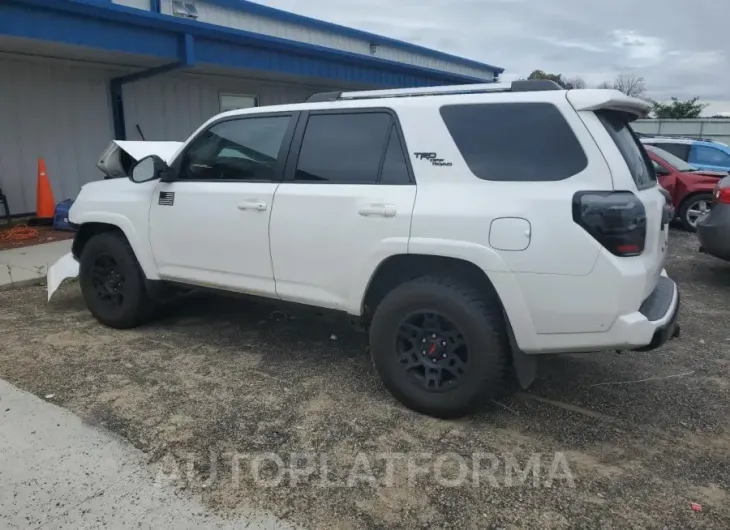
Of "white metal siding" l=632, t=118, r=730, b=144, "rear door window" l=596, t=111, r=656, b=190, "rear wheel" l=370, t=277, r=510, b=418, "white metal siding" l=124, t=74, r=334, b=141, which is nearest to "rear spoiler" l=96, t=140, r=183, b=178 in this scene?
"rear wheel" l=370, t=277, r=510, b=418

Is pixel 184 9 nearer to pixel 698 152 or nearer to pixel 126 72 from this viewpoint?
pixel 126 72

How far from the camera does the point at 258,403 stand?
12.0ft

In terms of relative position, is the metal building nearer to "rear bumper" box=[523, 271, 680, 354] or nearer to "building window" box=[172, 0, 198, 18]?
"building window" box=[172, 0, 198, 18]

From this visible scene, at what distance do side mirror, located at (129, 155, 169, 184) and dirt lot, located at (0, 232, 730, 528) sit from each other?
1311 mm

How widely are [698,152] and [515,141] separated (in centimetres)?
1063

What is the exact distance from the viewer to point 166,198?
448 centimetres

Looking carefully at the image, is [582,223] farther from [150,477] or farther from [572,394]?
[150,477]

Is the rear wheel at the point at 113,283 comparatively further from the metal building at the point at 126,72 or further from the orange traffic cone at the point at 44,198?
the orange traffic cone at the point at 44,198

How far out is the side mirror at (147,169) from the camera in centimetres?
446

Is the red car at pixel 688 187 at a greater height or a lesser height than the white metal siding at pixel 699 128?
lesser

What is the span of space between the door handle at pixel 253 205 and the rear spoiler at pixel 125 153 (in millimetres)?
2110

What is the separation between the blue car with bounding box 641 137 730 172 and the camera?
11.8 metres

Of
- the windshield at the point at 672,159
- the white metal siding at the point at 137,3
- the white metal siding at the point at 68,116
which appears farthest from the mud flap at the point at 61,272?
the windshield at the point at 672,159

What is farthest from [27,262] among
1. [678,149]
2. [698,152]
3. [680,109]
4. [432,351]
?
[680,109]
